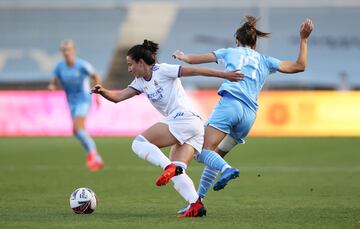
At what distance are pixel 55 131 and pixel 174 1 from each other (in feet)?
47.6

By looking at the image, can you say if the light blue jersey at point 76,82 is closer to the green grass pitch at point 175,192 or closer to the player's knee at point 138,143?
the green grass pitch at point 175,192

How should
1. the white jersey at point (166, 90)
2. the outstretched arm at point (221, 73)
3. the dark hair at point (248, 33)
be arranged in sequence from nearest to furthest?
the outstretched arm at point (221, 73), the white jersey at point (166, 90), the dark hair at point (248, 33)

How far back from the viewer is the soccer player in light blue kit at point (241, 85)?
9172mm

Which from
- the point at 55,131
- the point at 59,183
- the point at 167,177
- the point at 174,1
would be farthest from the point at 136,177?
the point at 174,1

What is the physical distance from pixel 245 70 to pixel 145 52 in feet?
3.68

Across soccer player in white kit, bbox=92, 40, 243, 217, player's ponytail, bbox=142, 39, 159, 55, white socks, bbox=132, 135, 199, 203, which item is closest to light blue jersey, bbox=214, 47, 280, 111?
soccer player in white kit, bbox=92, 40, 243, 217

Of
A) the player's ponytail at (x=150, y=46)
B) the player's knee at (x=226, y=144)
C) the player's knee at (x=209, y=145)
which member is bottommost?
the player's knee at (x=226, y=144)

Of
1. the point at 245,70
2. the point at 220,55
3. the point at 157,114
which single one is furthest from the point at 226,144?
the point at 157,114

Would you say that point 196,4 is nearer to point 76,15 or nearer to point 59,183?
point 76,15

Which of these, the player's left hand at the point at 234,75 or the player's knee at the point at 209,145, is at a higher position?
the player's left hand at the point at 234,75

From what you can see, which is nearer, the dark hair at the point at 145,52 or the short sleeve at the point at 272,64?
the dark hair at the point at 145,52

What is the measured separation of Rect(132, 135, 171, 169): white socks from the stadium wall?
1778 centimetres

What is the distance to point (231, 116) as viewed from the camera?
912cm

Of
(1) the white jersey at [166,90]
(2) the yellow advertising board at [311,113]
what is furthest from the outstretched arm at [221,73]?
(2) the yellow advertising board at [311,113]
